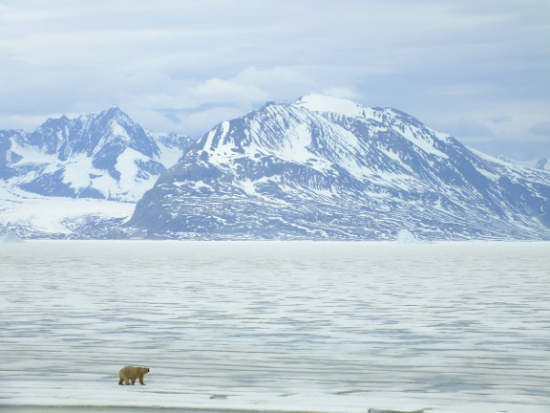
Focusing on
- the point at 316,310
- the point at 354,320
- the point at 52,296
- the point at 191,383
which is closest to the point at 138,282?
the point at 52,296

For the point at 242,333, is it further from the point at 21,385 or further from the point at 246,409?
the point at 246,409

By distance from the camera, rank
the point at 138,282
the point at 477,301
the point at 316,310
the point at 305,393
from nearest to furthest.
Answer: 1. the point at 305,393
2. the point at 316,310
3. the point at 477,301
4. the point at 138,282

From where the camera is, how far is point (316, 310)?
41.6m

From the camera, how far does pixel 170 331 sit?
105ft

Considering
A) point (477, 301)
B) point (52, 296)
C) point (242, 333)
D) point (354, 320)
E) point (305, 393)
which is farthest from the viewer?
point (52, 296)

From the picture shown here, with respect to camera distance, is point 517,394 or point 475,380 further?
point 475,380

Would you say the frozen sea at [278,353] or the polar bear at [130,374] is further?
the polar bear at [130,374]

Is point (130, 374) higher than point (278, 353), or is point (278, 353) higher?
point (130, 374)

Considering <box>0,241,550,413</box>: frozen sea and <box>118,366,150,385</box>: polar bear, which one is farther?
<box>118,366,150,385</box>: polar bear

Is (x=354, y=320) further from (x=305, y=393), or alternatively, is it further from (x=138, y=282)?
(x=138, y=282)

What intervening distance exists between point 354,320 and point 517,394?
57.7ft

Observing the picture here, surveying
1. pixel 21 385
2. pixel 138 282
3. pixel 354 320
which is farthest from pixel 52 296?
pixel 21 385

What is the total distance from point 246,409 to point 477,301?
1327 inches

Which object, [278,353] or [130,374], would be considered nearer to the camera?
[130,374]
